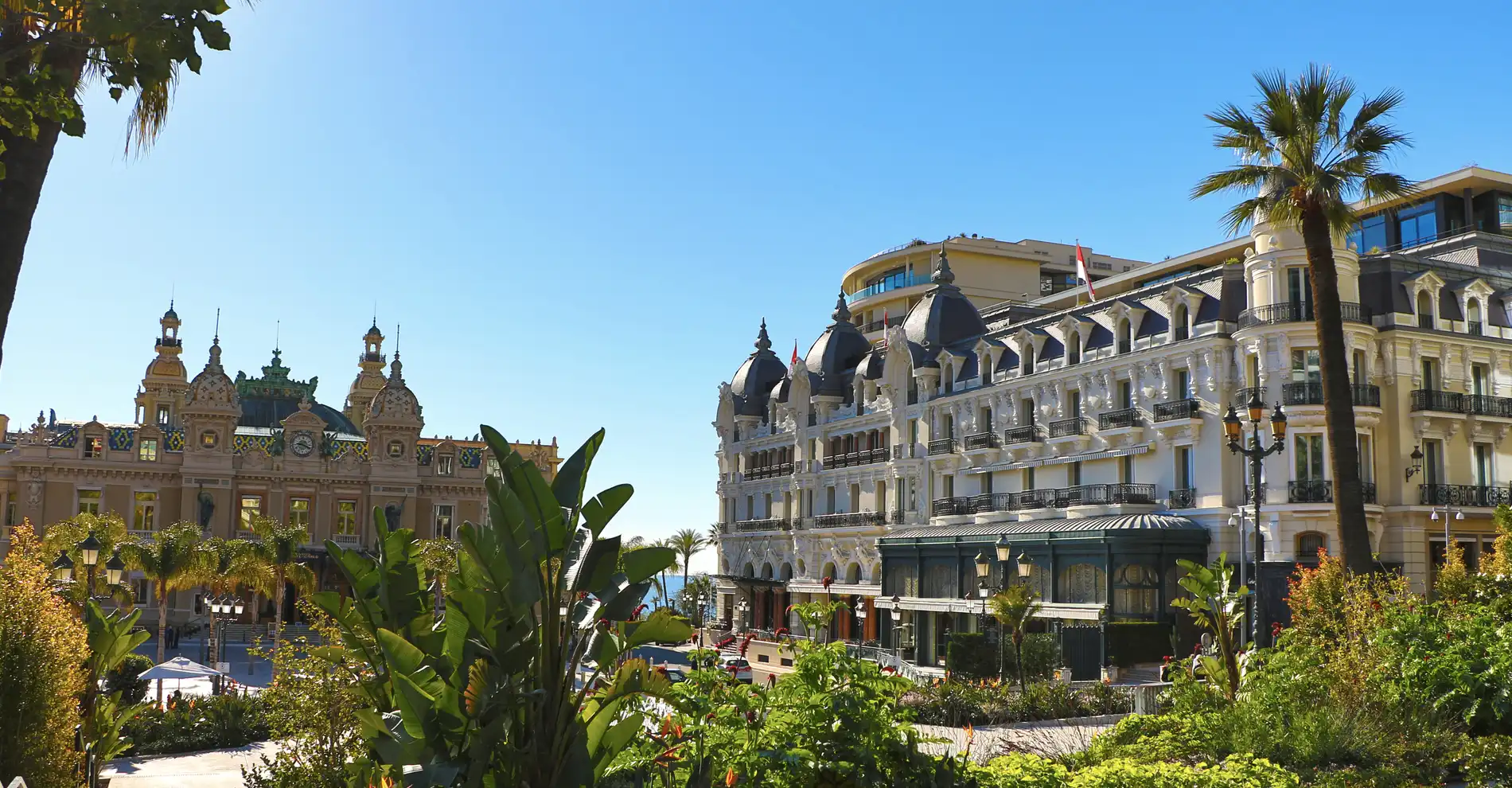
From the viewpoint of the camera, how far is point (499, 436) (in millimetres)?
7922

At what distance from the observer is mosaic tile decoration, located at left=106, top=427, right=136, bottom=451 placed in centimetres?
6588

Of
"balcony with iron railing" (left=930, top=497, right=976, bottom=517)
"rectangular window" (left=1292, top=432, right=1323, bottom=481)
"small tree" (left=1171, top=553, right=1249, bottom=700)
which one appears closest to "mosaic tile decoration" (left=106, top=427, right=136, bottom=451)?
"balcony with iron railing" (left=930, top=497, right=976, bottom=517)

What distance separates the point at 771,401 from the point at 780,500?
5.78 m

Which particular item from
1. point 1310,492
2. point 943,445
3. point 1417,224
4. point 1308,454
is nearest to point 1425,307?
point 1308,454

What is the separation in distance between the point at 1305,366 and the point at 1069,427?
9625mm

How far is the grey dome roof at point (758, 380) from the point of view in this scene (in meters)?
73.9

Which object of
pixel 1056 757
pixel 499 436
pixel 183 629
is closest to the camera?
pixel 499 436

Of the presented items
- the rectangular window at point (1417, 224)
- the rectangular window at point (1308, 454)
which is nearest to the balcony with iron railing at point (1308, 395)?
the rectangular window at point (1308, 454)

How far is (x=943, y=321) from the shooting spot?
58.1 m

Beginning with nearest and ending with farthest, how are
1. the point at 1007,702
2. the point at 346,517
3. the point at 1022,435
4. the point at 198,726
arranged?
1. the point at 198,726
2. the point at 1007,702
3. the point at 1022,435
4. the point at 346,517

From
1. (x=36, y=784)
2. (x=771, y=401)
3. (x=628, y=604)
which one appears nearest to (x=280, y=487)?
(x=771, y=401)

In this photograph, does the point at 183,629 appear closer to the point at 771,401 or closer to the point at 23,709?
the point at 771,401

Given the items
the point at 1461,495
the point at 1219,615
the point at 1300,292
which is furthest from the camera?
the point at 1461,495

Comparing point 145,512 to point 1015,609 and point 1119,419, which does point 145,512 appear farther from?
point 1015,609
